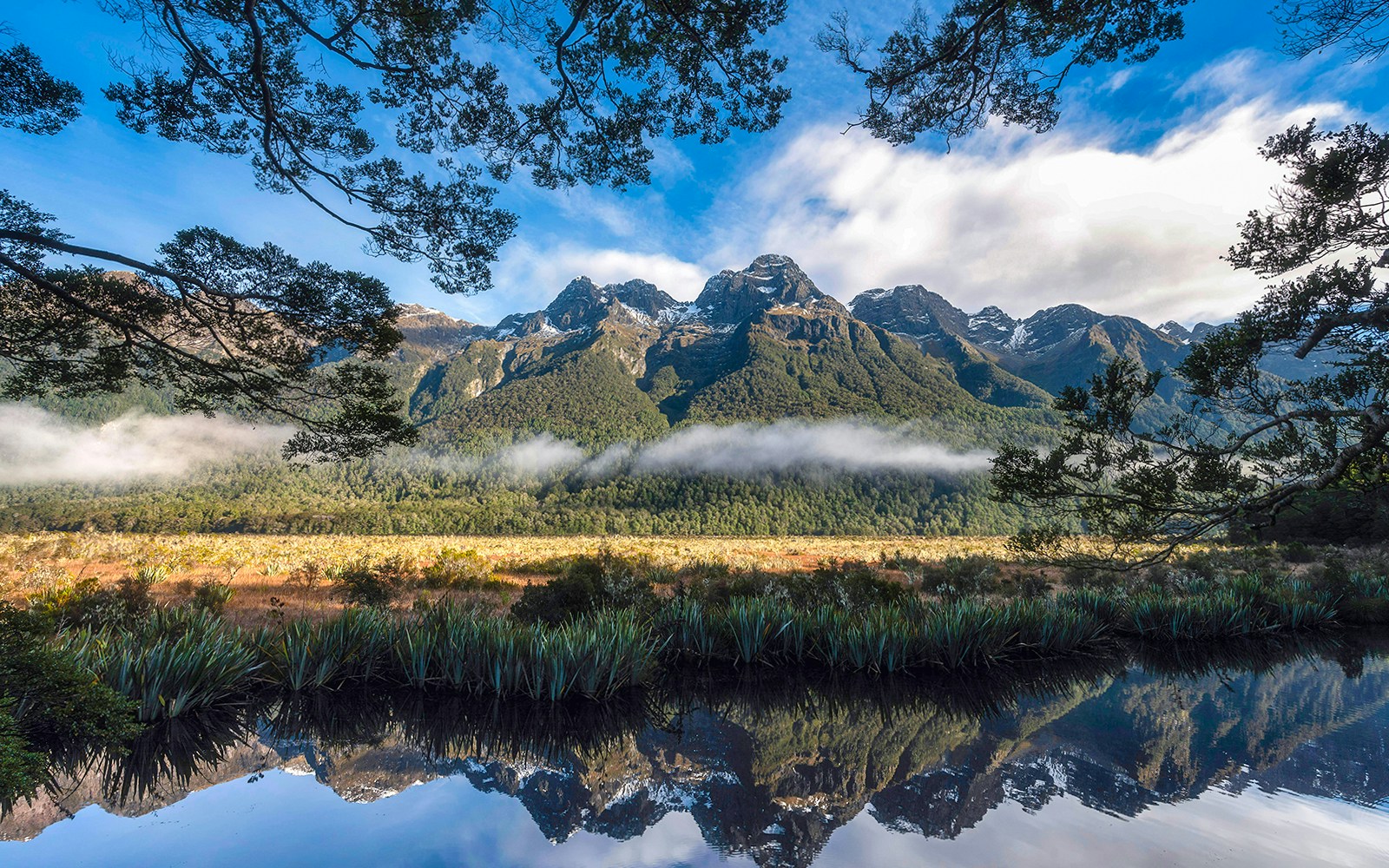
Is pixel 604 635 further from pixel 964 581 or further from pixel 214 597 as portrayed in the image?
pixel 964 581

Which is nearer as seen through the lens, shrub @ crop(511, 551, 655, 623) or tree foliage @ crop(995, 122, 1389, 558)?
tree foliage @ crop(995, 122, 1389, 558)

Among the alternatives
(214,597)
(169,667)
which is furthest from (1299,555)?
(214,597)

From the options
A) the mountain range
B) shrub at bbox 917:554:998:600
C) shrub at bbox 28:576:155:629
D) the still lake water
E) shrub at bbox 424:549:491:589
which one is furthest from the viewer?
the mountain range

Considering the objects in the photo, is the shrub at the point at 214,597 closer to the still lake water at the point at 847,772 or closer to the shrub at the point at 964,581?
the still lake water at the point at 847,772

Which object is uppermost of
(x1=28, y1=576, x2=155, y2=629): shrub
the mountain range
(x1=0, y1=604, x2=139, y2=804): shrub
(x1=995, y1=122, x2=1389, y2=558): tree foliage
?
the mountain range

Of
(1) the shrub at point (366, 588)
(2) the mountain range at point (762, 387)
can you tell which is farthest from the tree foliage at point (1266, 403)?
(2) the mountain range at point (762, 387)

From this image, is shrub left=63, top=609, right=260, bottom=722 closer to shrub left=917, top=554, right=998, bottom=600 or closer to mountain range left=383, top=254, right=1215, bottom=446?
shrub left=917, top=554, right=998, bottom=600

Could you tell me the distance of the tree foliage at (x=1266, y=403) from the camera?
6.98 metres

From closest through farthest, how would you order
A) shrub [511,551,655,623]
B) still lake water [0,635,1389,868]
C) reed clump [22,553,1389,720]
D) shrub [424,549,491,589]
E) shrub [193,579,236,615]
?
still lake water [0,635,1389,868], reed clump [22,553,1389,720], shrub [511,551,655,623], shrub [193,579,236,615], shrub [424,549,491,589]

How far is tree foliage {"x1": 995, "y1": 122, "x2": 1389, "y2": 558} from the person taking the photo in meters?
6.98

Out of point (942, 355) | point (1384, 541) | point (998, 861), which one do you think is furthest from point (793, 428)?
point (998, 861)

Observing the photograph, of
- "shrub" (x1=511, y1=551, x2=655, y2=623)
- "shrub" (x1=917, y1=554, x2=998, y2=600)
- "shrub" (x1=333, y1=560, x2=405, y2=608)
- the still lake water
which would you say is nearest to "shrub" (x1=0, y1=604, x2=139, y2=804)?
the still lake water

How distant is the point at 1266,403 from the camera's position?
7.89 meters

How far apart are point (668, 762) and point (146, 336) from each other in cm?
852
